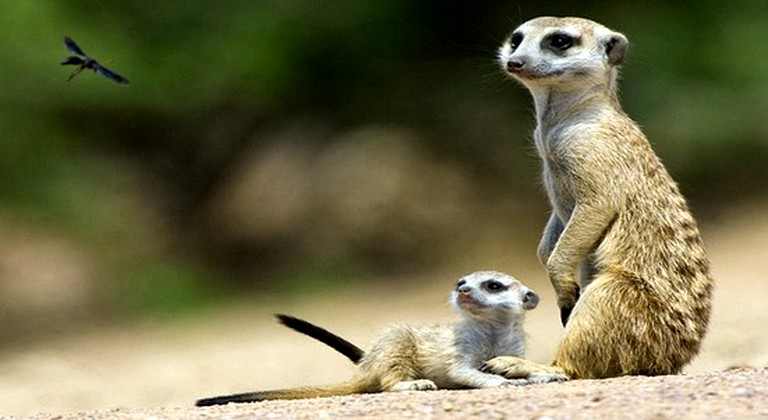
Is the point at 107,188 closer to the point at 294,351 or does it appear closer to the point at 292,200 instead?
the point at 292,200

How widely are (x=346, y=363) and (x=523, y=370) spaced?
5.66 meters

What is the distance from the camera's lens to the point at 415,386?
234 inches

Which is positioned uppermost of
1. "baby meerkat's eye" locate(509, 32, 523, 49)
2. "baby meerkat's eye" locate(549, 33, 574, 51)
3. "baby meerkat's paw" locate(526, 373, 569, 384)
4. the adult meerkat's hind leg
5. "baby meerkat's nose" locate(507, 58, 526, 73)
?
"baby meerkat's eye" locate(509, 32, 523, 49)

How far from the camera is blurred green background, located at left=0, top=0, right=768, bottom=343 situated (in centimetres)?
1540

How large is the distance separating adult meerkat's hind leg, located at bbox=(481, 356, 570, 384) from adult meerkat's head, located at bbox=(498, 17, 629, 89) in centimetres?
97

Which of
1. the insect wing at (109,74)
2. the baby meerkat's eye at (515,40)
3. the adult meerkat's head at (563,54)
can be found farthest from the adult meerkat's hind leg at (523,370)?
the insect wing at (109,74)

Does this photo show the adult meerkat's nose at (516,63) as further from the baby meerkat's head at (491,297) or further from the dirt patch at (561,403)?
the dirt patch at (561,403)

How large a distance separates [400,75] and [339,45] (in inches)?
33.0

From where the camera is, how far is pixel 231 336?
14078mm

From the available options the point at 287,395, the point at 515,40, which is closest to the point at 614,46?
the point at 515,40

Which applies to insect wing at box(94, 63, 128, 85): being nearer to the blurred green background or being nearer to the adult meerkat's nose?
the adult meerkat's nose

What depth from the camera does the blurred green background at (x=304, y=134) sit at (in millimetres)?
15398

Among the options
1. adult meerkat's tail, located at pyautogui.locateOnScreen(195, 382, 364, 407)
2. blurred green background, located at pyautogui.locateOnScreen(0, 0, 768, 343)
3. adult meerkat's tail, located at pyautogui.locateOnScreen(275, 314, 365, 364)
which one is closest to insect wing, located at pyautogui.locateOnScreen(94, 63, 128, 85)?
adult meerkat's tail, located at pyautogui.locateOnScreen(275, 314, 365, 364)

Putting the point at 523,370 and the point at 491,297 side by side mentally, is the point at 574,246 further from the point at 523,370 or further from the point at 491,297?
the point at 523,370
